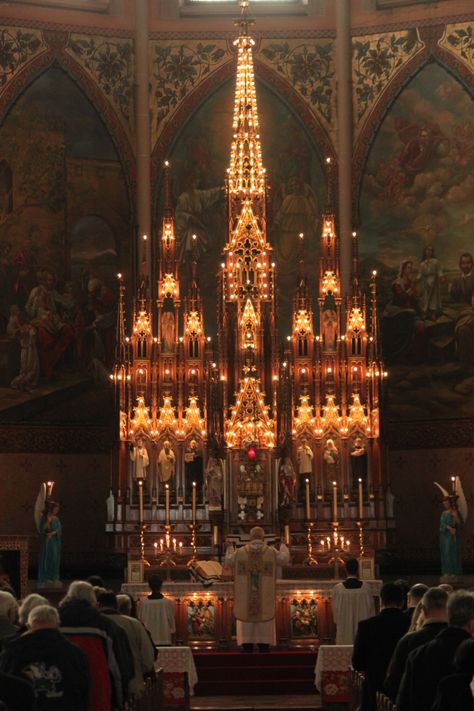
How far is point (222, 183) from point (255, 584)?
12.3 meters

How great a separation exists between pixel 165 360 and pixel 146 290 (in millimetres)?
1442

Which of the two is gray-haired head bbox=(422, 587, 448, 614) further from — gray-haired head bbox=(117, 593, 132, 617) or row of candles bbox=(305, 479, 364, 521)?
row of candles bbox=(305, 479, 364, 521)

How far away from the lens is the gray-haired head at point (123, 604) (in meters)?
15.8

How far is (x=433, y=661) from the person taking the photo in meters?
10.8

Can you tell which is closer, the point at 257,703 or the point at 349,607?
the point at 257,703

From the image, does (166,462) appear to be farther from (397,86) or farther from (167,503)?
(397,86)

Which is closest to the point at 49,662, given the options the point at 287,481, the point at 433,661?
the point at 433,661

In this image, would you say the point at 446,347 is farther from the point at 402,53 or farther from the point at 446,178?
the point at 402,53

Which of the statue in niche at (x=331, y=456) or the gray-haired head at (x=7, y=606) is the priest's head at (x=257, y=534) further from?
the gray-haired head at (x=7, y=606)

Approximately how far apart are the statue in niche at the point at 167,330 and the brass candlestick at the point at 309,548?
14.1 ft

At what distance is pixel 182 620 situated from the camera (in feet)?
83.3

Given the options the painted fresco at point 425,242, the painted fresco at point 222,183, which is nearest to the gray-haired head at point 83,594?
the painted fresco at point 425,242

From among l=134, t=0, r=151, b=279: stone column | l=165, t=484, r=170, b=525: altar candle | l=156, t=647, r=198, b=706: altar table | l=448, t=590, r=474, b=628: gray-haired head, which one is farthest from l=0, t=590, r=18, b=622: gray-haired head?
l=134, t=0, r=151, b=279: stone column

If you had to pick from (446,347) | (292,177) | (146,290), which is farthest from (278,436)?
(292,177)
